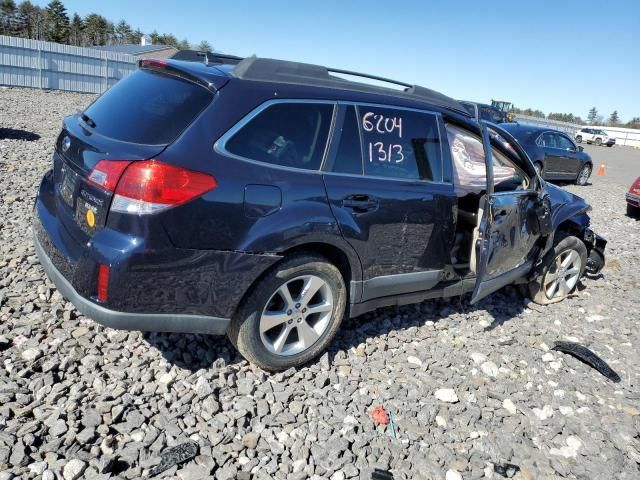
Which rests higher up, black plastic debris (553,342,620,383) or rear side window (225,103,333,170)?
rear side window (225,103,333,170)

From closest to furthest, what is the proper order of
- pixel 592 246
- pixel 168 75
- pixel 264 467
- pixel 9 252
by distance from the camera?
pixel 264 467, pixel 168 75, pixel 9 252, pixel 592 246

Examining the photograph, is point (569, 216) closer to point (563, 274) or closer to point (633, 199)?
point (563, 274)

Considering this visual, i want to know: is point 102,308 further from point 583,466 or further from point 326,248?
point 583,466

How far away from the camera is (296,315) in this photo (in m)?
3.24

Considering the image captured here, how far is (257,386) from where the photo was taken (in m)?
3.17

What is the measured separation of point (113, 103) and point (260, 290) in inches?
58.9

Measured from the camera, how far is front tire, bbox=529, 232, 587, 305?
5.00 meters

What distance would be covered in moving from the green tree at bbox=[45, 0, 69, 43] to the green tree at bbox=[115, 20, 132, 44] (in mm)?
9720

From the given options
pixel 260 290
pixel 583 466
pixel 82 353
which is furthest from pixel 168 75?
pixel 583 466

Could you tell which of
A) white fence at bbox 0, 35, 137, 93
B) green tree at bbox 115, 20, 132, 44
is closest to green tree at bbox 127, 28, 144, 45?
green tree at bbox 115, 20, 132, 44

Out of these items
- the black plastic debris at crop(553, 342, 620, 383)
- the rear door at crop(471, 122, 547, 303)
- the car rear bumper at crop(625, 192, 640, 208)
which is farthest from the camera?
the car rear bumper at crop(625, 192, 640, 208)

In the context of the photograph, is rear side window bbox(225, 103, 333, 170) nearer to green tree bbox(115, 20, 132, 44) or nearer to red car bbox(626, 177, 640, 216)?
red car bbox(626, 177, 640, 216)

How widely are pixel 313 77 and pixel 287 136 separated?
48cm

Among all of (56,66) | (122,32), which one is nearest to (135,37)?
(122,32)
